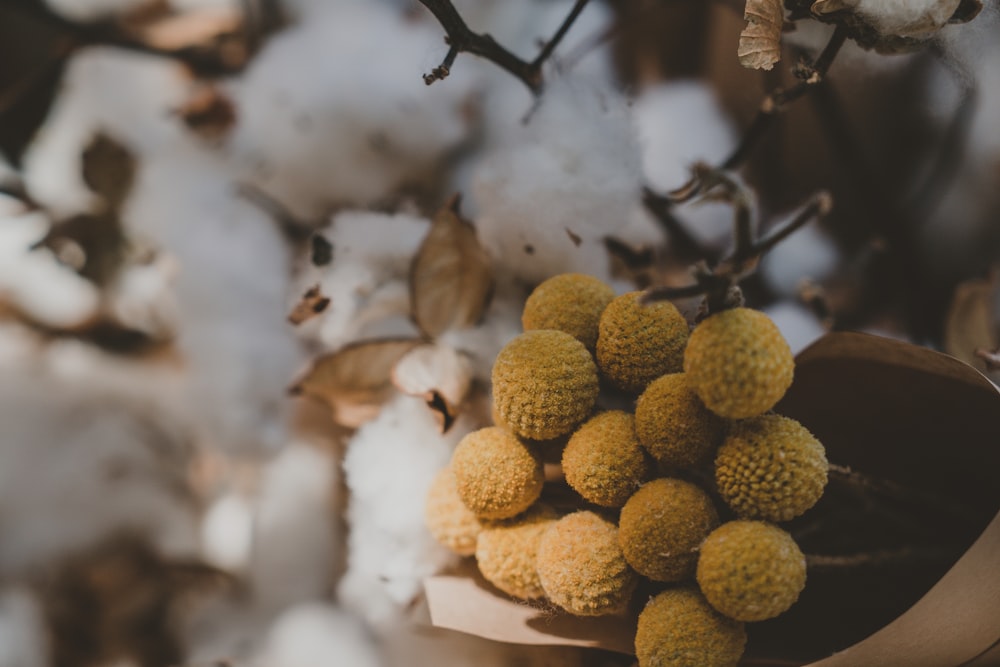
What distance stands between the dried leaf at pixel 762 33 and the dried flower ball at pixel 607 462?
→ 7.1 inches

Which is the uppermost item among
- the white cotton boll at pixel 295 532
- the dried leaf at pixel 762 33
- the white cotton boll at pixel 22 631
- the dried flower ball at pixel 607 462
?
the dried leaf at pixel 762 33

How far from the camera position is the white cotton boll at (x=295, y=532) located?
57 cm

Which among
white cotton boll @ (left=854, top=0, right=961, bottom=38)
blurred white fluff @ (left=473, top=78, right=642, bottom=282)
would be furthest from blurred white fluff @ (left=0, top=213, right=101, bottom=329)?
white cotton boll @ (left=854, top=0, right=961, bottom=38)

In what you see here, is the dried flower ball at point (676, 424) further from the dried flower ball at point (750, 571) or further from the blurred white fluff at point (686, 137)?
the blurred white fluff at point (686, 137)

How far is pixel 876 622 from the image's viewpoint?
39cm

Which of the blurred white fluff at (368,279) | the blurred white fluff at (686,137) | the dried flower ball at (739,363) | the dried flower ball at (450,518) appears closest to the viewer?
the dried flower ball at (739,363)

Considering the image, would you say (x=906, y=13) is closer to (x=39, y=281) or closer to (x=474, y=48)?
(x=474, y=48)

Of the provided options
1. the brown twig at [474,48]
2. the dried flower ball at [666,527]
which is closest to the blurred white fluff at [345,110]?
the brown twig at [474,48]

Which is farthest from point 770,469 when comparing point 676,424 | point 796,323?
point 796,323

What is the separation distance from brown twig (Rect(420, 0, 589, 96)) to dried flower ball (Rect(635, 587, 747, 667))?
266 millimetres

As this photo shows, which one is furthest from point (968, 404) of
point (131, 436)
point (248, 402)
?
point (131, 436)

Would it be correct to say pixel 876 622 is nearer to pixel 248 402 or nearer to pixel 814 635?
pixel 814 635

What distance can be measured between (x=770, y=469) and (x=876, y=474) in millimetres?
156

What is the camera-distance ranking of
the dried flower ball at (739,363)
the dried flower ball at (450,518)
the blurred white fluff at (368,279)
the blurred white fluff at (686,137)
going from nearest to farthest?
1. the dried flower ball at (739,363)
2. the dried flower ball at (450,518)
3. the blurred white fluff at (368,279)
4. the blurred white fluff at (686,137)
